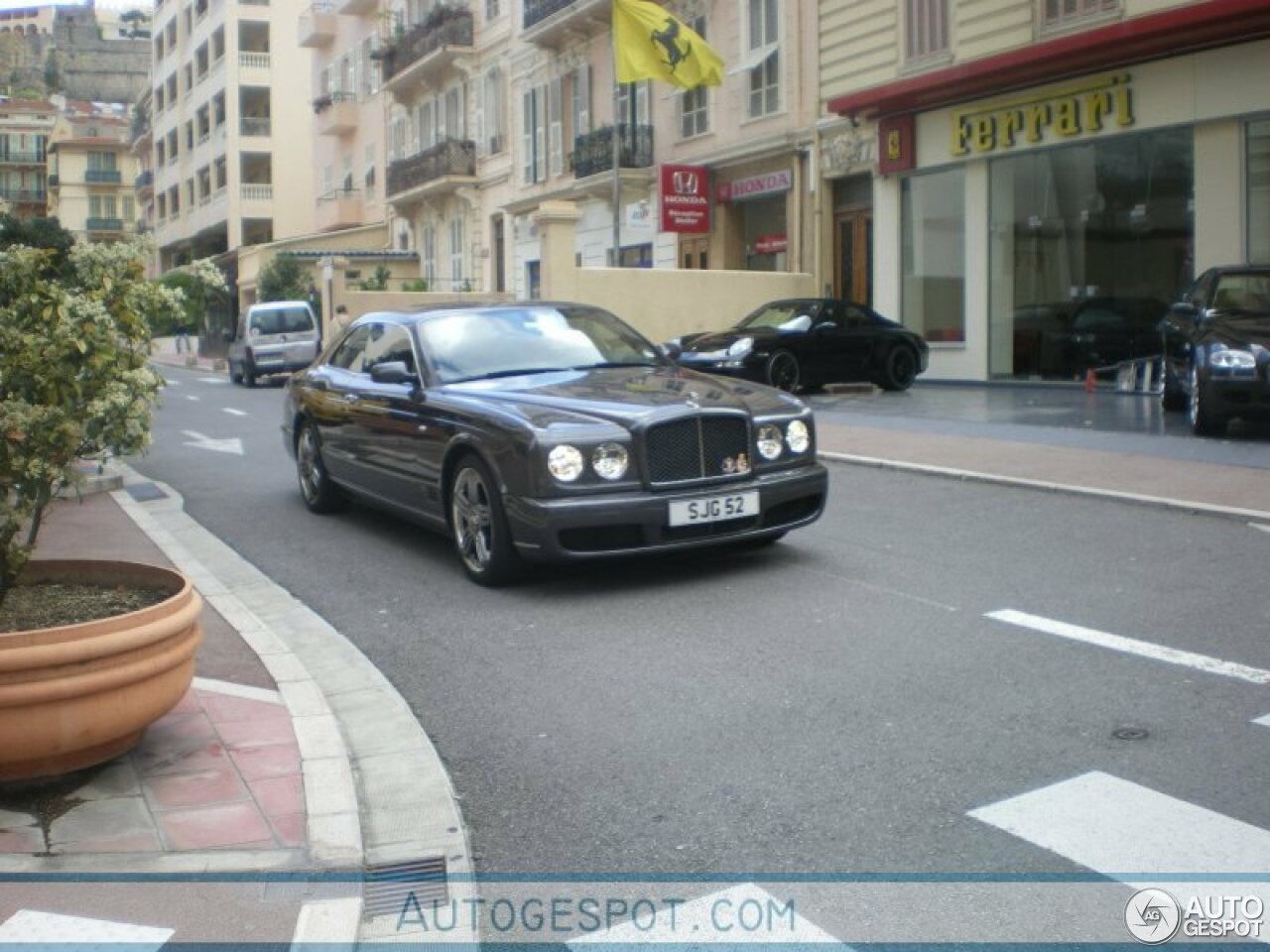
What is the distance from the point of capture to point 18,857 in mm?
4156

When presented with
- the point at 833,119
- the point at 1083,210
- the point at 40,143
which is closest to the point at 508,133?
the point at 833,119

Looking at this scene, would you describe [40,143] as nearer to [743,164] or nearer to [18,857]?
[743,164]

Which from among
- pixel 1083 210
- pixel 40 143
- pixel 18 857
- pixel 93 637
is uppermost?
pixel 40 143

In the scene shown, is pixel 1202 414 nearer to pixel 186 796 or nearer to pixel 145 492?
pixel 145 492

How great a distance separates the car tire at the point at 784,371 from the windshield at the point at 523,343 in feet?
33.3

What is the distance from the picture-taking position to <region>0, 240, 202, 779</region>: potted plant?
4477 millimetres

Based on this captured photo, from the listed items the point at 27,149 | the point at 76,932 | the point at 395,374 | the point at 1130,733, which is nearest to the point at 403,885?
the point at 76,932

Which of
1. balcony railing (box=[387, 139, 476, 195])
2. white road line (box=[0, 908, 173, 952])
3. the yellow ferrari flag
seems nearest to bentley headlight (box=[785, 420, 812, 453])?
white road line (box=[0, 908, 173, 952])

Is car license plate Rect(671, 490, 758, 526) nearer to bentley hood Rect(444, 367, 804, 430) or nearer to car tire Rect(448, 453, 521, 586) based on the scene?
bentley hood Rect(444, 367, 804, 430)

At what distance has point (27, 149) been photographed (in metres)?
109

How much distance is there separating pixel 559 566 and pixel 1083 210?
14975mm

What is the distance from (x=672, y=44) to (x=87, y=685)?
22.5 metres

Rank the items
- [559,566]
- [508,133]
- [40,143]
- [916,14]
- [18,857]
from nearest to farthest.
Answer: [18,857]
[559,566]
[916,14]
[508,133]
[40,143]

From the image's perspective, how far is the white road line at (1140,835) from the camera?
12.6ft
